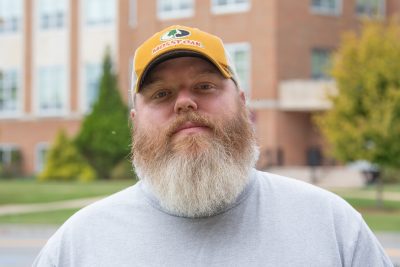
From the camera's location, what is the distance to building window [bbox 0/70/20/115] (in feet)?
148

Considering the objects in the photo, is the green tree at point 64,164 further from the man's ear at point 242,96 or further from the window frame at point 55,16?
the man's ear at point 242,96

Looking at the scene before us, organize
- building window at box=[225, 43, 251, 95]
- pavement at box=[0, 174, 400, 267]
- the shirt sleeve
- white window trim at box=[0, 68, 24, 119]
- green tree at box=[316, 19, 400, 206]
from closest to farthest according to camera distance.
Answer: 1. the shirt sleeve
2. pavement at box=[0, 174, 400, 267]
3. green tree at box=[316, 19, 400, 206]
4. building window at box=[225, 43, 251, 95]
5. white window trim at box=[0, 68, 24, 119]

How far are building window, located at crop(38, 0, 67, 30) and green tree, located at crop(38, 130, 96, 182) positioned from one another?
25.3 ft

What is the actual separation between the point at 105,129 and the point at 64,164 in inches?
117

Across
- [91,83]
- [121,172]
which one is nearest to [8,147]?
[91,83]

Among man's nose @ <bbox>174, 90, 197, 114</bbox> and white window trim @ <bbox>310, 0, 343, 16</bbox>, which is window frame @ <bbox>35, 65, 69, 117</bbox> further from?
man's nose @ <bbox>174, 90, 197, 114</bbox>

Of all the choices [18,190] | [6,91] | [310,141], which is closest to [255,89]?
[310,141]

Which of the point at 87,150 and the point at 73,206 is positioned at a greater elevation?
the point at 73,206

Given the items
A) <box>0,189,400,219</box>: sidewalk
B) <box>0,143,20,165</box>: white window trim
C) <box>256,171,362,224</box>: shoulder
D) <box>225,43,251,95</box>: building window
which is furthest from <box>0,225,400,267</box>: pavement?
<box>0,143,20,165</box>: white window trim

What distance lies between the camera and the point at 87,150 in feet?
128

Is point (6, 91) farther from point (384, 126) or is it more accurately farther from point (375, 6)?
point (384, 126)

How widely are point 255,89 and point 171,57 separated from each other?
1357 inches

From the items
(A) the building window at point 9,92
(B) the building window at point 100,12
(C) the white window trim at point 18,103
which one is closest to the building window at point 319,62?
(B) the building window at point 100,12

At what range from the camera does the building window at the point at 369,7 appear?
39344mm
